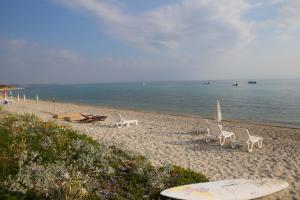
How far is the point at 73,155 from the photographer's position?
262 inches

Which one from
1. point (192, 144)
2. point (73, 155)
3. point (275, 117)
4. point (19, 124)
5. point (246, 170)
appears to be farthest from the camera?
point (275, 117)

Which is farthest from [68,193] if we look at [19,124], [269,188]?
[19,124]

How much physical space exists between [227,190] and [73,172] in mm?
3121

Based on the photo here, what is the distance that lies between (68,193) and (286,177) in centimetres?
571

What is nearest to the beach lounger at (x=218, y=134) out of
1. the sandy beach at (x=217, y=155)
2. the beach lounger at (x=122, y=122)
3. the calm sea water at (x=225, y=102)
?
the sandy beach at (x=217, y=155)

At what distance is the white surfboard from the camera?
16.5 ft

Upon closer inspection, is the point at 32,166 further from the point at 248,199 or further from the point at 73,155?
the point at 248,199

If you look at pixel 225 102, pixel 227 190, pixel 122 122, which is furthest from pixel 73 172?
pixel 225 102

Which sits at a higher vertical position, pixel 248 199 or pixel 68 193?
pixel 68 193

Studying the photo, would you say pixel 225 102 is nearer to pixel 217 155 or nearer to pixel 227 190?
pixel 217 155

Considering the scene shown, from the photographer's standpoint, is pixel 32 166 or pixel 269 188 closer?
pixel 32 166

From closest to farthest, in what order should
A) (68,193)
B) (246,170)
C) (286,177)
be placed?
Result: (68,193) → (286,177) → (246,170)

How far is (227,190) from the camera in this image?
5.46 metres

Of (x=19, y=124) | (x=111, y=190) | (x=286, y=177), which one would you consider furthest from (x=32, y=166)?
(x=286, y=177)
